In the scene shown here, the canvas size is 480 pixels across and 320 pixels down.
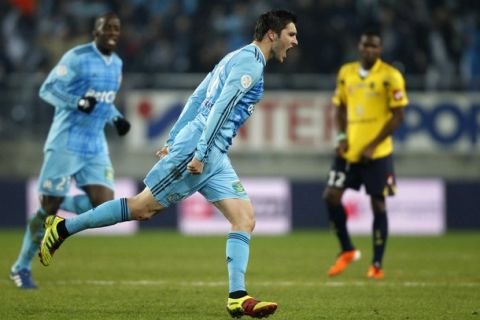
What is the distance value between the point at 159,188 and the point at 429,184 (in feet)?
35.4

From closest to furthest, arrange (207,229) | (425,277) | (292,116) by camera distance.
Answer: (425,277)
(207,229)
(292,116)

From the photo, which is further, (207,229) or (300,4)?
(300,4)

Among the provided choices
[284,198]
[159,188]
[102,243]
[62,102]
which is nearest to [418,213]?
[284,198]

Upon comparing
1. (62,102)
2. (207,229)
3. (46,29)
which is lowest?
(207,229)

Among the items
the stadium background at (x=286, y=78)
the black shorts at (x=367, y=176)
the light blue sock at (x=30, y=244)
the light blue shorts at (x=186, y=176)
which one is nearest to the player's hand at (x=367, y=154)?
the black shorts at (x=367, y=176)

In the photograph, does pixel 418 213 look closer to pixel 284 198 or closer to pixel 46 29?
pixel 284 198

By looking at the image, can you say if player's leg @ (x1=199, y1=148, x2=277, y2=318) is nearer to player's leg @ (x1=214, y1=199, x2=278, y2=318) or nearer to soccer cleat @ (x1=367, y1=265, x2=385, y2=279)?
player's leg @ (x1=214, y1=199, x2=278, y2=318)

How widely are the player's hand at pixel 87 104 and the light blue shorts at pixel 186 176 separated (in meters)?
2.05

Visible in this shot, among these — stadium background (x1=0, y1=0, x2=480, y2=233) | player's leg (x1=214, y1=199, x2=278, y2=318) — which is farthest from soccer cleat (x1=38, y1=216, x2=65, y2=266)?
stadium background (x1=0, y1=0, x2=480, y2=233)

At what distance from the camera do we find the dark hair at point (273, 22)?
753 cm

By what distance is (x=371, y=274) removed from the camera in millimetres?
10633

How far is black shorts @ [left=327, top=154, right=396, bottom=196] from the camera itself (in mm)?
10914

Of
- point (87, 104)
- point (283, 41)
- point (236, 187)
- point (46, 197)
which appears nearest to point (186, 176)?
point (236, 187)

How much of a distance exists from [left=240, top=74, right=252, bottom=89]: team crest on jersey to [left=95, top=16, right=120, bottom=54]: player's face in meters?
2.89
